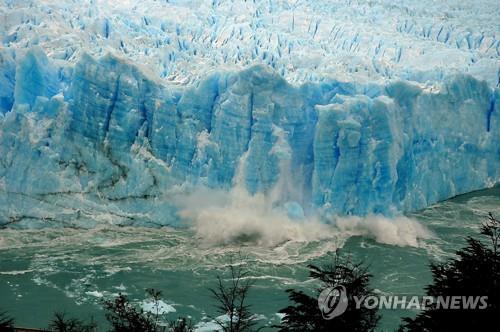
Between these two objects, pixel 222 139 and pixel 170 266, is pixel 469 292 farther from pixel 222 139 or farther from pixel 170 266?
pixel 222 139

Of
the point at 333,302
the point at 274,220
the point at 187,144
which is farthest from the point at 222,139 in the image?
the point at 333,302

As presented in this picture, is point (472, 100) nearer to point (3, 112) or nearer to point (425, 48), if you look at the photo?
point (425, 48)

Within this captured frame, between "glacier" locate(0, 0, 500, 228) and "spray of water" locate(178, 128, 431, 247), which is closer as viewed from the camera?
"spray of water" locate(178, 128, 431, 247)

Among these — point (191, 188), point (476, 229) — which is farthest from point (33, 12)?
point (476, 229)

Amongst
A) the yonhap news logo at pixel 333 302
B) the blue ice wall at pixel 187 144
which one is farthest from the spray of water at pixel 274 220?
the yonhap news logo at pixel 333 302

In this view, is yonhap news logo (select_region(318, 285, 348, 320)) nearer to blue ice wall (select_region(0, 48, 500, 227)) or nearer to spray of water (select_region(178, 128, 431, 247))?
spray of water (select_region(178, 128, 431, 247))

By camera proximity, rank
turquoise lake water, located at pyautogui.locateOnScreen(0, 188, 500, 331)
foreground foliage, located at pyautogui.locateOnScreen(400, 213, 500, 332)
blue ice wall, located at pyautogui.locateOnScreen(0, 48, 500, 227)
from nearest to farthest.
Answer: foreground foliage, located at pyautogui.locateOnScreen(400, 213, 500, 332) < turquoise lake water, located at pyautogui.locateOnScreen(0, 188, 500, 331) < blue ice wall, located at pyautogui.locateOnScreen(0, 48, 500, 227)

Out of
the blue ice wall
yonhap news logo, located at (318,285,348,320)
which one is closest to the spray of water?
the blue ice wall

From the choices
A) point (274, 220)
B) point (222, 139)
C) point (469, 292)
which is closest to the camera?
point (469, 292)
